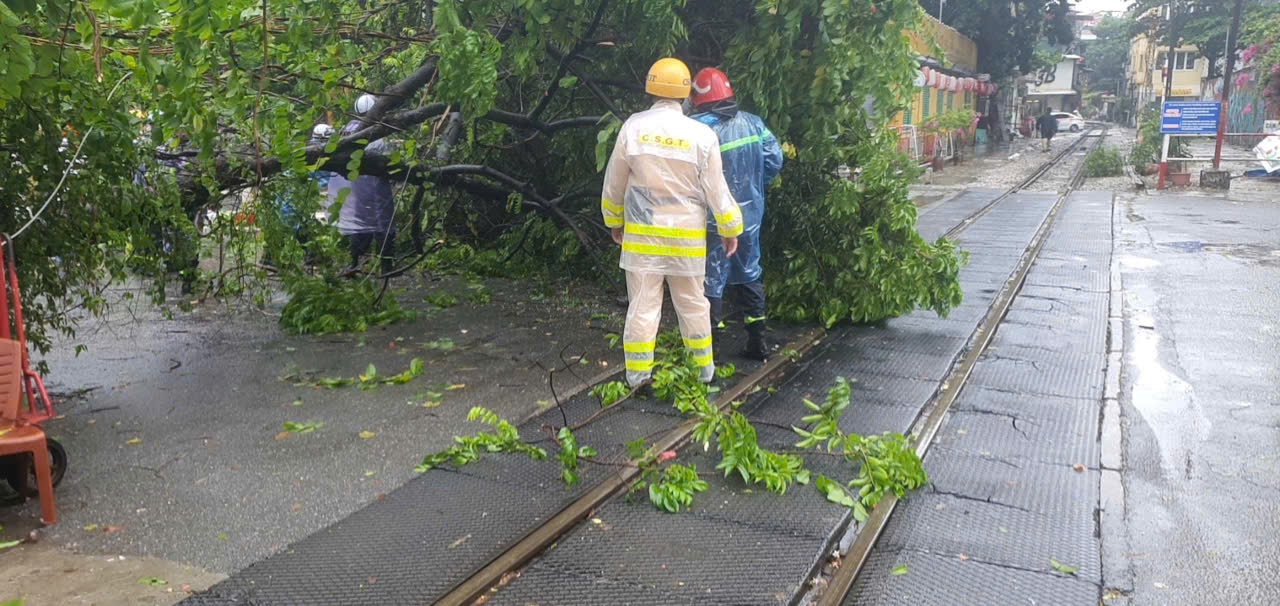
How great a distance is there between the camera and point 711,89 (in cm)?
612

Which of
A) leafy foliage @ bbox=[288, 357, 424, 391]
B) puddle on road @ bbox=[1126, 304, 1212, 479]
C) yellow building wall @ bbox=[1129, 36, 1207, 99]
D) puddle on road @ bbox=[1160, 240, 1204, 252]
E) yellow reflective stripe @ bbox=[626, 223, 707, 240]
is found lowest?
puddle on road @ bbox=[1160, 240, 1204, 252]

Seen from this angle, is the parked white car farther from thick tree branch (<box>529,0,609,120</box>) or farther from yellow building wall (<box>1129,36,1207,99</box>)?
thick tree branch (<box>529,0,609,120</box>)

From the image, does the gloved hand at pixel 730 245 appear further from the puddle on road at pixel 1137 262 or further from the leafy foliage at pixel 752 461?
the puddle on road at pixel 1137 262

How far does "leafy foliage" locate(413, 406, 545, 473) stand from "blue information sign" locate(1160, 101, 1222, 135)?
21093 mm

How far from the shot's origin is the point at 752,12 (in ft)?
22.9

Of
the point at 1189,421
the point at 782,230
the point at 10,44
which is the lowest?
the point at 1189,421

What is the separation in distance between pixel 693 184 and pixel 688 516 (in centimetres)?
207

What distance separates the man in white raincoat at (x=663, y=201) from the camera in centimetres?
532

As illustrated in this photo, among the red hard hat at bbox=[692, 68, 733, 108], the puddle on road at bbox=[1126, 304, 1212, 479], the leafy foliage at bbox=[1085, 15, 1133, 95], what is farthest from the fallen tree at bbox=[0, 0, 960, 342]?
the leafy foliage at bbox=[1085, 15, 1133, 95]

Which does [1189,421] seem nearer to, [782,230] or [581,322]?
[782,230]

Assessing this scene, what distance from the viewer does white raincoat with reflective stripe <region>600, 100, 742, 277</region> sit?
17.4 ft

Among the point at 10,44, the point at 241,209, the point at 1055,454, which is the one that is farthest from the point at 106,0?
the point at 1055,454

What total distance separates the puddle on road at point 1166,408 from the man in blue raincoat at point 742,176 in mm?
2382

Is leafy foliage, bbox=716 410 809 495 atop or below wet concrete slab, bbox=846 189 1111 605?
atop
